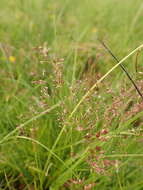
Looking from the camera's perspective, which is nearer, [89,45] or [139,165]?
[139,165]

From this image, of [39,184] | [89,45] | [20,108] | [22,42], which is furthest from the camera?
[22,42]

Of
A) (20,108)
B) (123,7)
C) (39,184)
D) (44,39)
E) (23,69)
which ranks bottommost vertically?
(39,184)

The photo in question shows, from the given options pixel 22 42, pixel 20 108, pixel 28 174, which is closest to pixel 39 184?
pixel 28 174

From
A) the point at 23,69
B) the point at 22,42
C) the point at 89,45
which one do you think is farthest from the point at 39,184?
the point at 22,42

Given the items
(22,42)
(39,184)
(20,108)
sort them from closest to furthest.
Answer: (39,184) < (20,108) < (22,42)

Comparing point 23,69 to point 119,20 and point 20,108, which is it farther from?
point 119,20

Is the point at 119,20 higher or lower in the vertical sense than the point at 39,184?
higher

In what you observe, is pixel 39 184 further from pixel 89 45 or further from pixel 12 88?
pixel 89 45
